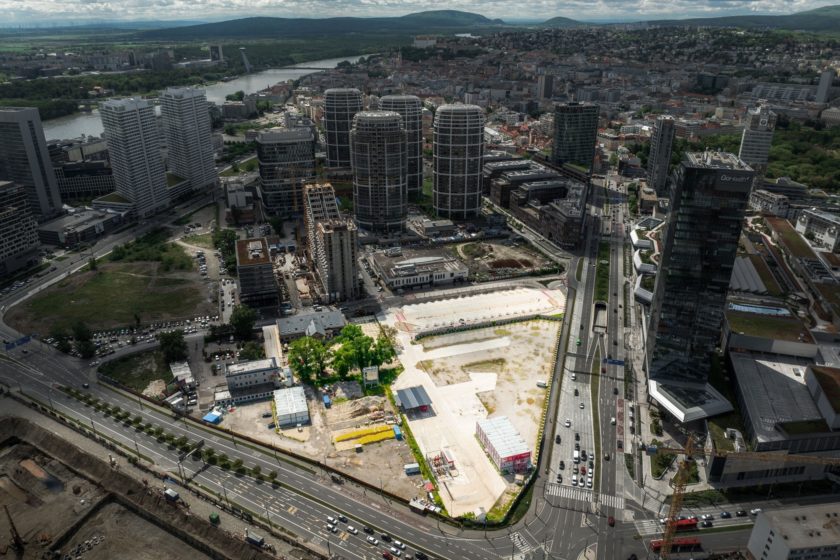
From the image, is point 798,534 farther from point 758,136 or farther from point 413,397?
point 758,136

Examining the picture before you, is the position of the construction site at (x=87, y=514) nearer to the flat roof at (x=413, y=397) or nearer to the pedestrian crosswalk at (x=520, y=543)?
the pedestrian crosswalk at (x=520, y=543)

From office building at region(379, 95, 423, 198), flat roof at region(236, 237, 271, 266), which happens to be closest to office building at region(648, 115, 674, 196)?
office building at region(379, 95, 423, 198)

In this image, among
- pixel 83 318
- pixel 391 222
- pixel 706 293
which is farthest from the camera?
pixel 391 222

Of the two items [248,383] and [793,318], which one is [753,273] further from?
[248,383]

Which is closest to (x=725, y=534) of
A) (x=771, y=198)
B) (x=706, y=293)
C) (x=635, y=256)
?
(x=706, y=293)

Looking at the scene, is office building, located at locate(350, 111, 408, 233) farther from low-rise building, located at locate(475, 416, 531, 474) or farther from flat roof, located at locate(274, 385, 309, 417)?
low-rise building, located at locate(475, 416, 531, 474)

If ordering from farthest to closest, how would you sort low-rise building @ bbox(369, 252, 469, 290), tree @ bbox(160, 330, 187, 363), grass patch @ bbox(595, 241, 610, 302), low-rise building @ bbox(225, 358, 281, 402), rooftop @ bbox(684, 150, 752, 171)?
low-rise building @ bbox(369, 252, 469, 290) → grass patch @ bbox(595, 241, 610, 302) → tree @ bbox(160, 330, 187, 363) → low-rise building @ bbox(225, 358, 281, 402) → rooftop @ bbox(684, 150, 752, 171)

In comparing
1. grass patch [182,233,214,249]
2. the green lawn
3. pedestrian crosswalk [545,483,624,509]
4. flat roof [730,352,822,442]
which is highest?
flat roof [730,352,822,442]
